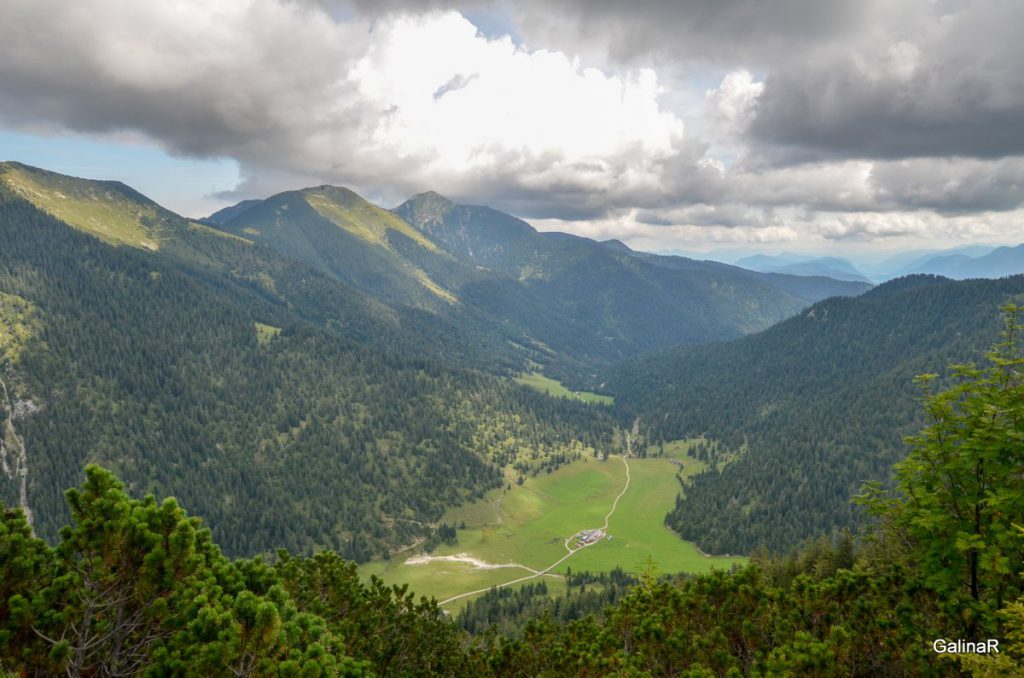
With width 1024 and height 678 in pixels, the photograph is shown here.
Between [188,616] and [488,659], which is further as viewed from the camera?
[488,659]

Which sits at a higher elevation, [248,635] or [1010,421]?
[1010,421]

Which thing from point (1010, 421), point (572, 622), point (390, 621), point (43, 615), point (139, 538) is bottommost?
point (390, 621)

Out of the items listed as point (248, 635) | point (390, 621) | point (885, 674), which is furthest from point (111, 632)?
point (885, 674)

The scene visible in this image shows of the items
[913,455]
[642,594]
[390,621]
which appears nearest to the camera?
[913,455]

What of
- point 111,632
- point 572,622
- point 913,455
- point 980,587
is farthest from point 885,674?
point 111,632

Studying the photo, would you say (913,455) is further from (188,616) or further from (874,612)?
(188,616)

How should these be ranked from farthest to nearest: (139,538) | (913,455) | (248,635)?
(913,455) < (139,538) < (248,635)

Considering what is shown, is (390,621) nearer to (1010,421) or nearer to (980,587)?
(980,587)
